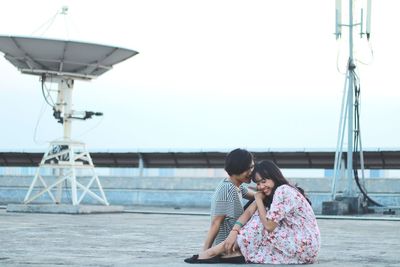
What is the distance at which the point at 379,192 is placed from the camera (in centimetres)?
2703

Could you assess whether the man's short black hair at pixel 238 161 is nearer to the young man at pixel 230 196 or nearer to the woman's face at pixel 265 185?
the young man at pixel 230 196

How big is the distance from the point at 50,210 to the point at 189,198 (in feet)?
27.3

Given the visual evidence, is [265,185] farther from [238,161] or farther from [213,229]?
[213,229]

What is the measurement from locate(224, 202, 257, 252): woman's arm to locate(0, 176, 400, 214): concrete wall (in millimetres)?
18576

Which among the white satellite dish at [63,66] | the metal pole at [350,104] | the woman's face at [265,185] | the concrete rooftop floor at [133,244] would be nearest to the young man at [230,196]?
the woman's face at [265,185]

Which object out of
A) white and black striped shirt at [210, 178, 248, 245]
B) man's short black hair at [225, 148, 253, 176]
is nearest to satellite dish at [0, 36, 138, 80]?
white and black striped shirt at [210, 178, 248, 245]

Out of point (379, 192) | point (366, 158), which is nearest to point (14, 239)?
point (379, 192)

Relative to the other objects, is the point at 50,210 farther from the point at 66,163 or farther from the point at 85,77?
the point at 85,77

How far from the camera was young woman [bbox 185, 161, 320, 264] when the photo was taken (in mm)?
8086

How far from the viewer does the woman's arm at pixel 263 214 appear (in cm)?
802

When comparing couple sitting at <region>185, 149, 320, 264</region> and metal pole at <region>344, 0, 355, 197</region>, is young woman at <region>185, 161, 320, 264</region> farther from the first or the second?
metal pole at <region>344, 0, 355, 197</region>

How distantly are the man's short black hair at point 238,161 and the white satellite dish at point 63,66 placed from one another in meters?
14.6

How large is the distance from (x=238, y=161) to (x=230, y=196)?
0.44 meters

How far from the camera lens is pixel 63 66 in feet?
75.0
